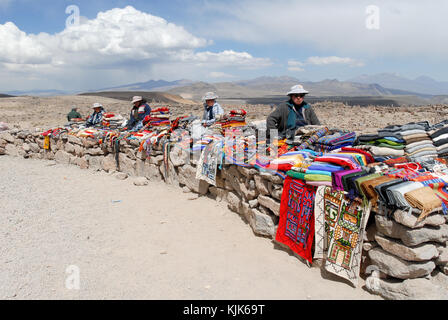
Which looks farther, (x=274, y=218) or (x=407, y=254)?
(x=274, y=218)

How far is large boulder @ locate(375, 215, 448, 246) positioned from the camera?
2742mm

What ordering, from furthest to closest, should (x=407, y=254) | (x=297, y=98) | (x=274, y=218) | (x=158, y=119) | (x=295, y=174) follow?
(x=158, y=119)
(x=297, y=98)
(x=274, y=218)
(x=295, y=174)
(x=407, y=254)

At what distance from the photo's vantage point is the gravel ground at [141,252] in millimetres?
3285

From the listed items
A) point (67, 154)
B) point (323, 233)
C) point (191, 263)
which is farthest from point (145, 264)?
point (67, 154)

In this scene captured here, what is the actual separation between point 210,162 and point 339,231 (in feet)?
8.83

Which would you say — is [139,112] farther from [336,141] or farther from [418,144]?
[418,144]

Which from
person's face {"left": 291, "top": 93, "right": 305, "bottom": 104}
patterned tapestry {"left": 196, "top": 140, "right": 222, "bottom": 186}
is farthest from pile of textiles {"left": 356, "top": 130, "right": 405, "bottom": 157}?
patterned tapestry {"left": 196, "top": 140, "right": 222, "bottom": 186}

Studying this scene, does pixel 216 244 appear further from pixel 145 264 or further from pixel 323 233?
pixel 323 233

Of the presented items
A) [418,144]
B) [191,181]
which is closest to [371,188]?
[418,144]

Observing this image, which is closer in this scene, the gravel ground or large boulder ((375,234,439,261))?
large boulder ((375,234,439,261))

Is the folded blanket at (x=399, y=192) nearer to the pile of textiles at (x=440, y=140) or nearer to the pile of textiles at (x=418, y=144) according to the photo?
the pile of textiles at (x=418, y=144)

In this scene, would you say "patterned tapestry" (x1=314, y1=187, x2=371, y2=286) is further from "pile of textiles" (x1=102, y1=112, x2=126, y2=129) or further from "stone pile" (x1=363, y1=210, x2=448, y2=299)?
"pile of textiles" (x1=102, y1=112, x2=126, y2=129)

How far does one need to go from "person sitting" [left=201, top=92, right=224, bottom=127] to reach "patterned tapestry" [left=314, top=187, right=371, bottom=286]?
4.14 meters

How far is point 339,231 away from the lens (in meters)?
3.27
